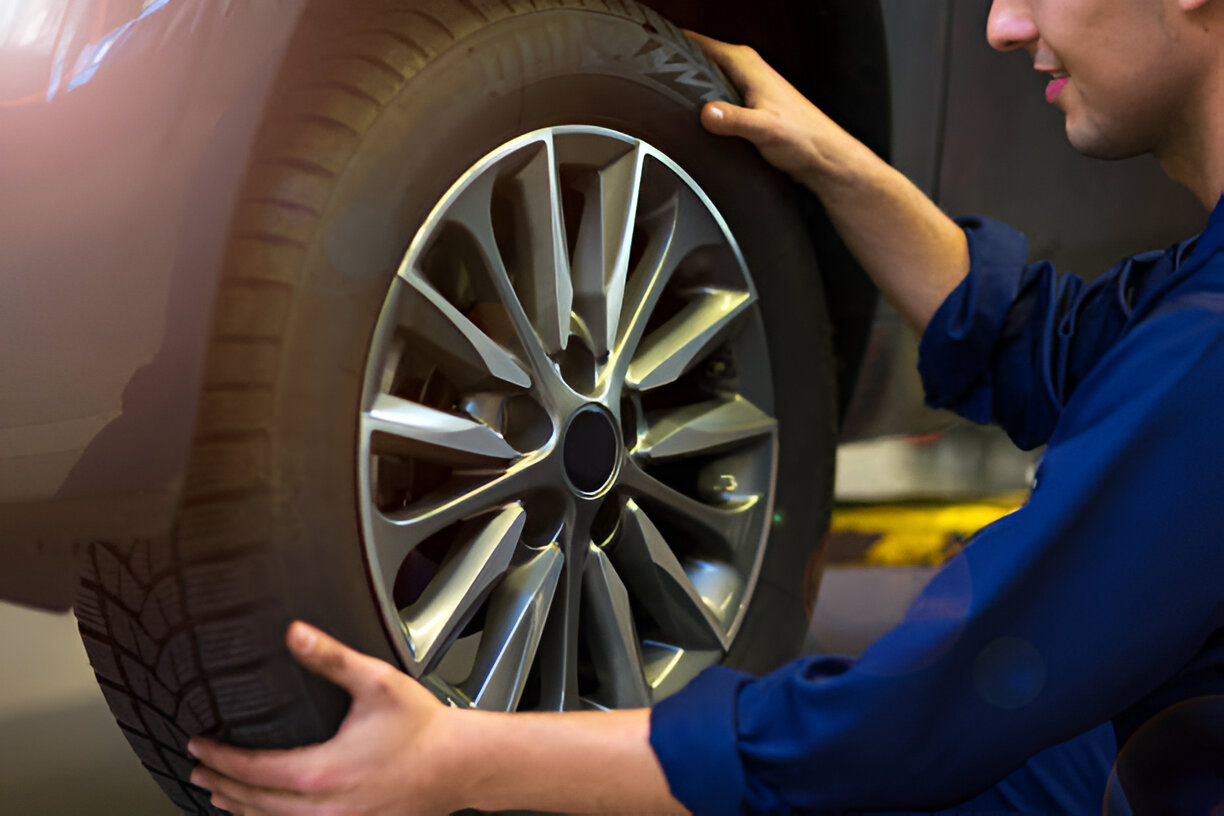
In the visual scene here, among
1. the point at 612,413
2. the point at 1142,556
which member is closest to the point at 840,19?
the point at 612,413

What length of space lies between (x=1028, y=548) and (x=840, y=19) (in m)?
0.94

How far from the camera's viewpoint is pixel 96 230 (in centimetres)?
77

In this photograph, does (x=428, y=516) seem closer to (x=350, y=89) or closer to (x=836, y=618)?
(x=350, y=89)

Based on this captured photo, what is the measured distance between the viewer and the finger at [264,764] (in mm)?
859

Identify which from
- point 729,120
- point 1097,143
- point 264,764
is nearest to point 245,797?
point 264,764

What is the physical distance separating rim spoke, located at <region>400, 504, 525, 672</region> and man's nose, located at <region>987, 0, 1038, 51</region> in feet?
2.28

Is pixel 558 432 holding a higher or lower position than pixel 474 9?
lower

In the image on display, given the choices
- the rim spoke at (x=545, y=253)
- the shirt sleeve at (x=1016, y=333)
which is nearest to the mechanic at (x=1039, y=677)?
the shirt sleeve at (x=1016, y=333)

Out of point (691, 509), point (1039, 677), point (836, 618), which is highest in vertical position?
point (691, 509)

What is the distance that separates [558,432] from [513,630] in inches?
7.7

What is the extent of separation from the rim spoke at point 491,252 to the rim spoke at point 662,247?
0.44ft

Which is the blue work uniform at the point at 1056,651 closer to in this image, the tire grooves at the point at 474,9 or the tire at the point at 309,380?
the tire at the point at 309,380

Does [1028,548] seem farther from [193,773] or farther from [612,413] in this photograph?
[193,773]

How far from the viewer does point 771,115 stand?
130cm
